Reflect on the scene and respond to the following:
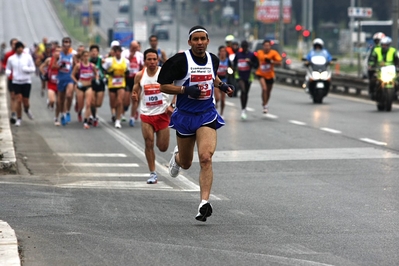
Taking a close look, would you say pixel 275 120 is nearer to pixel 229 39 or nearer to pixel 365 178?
pixel 229 39

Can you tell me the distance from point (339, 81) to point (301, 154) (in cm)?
1984

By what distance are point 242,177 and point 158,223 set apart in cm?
424

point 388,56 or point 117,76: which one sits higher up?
point 388,56

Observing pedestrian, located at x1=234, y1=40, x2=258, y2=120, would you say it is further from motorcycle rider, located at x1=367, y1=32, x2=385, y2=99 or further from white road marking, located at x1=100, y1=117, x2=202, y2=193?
motorcycle rider, located at x1=367, y1=32, x2=385, y2=99

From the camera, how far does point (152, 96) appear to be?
1385cm

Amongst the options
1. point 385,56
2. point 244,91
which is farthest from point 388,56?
point 244,91

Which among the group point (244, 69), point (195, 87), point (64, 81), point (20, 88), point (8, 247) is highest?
point (195, 87)

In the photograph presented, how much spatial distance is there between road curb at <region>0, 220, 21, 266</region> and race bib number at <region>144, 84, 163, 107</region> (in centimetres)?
502

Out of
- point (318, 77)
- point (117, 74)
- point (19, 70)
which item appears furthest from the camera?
point (318, 77)

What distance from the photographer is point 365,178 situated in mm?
13203

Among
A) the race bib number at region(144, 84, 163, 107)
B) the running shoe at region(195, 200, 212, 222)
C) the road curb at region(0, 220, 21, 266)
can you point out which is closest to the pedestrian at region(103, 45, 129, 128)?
the race bib number at region(144, 84, 163, 107)

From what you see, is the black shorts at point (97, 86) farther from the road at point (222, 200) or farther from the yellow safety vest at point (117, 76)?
the road at point (222, 200)

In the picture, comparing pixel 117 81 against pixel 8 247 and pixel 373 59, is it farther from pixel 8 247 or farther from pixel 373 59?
pixel 8 247

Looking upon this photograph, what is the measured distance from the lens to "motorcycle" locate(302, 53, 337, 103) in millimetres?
30188
